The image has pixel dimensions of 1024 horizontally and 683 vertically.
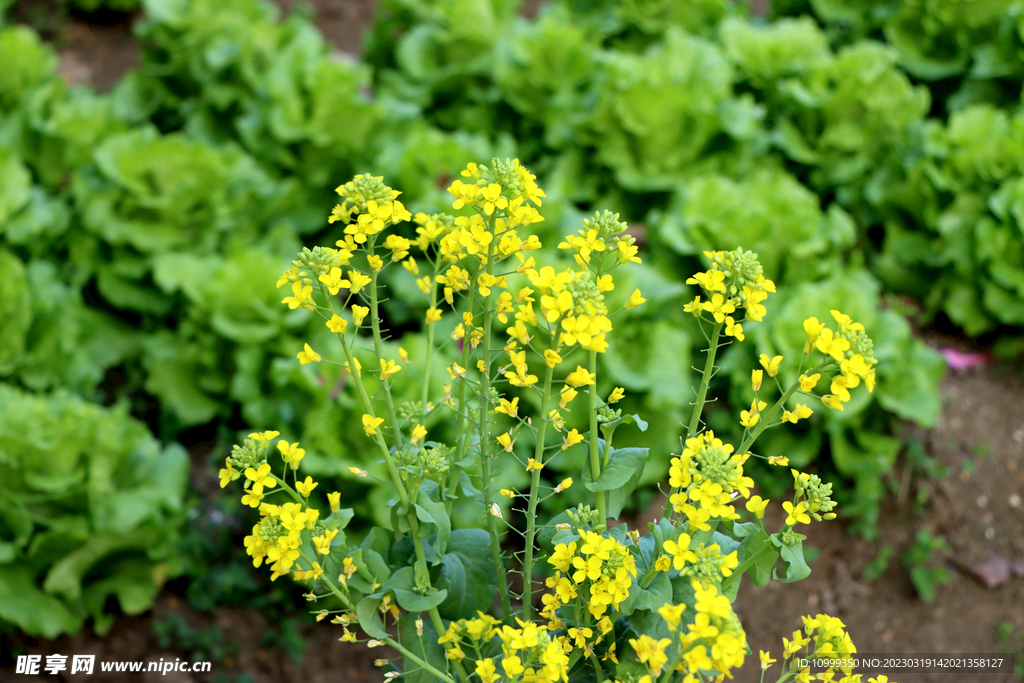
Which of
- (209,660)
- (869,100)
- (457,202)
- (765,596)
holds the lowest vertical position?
(209,660)

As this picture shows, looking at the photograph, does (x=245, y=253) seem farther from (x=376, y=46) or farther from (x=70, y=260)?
(x=376, y=46)

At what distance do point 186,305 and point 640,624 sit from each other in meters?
2.45

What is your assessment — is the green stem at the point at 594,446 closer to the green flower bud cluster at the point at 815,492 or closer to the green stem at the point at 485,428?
the green stem at the point at 485,428

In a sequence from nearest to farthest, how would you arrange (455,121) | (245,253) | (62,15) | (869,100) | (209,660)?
(209,660)
(245,253)
(869,100)
(455,121)
(62,15)

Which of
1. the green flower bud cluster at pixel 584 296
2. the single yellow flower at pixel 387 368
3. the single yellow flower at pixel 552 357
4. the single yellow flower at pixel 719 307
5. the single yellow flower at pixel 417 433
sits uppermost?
the green flower bud cluster at pixel 584 296

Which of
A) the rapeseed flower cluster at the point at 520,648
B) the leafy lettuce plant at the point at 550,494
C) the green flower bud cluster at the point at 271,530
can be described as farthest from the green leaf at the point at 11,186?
the rapeseed flower cluster at the point at 520,648

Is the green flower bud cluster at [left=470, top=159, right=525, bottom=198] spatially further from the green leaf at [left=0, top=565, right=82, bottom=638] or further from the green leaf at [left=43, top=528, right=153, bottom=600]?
the green leaf at [left=0, top=565, right=82, bottom=638]

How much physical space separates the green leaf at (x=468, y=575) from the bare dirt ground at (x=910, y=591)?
1.07 m

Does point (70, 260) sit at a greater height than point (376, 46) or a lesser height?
lesser

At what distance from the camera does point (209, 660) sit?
7.56ft

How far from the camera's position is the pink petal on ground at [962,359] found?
2.95 metres

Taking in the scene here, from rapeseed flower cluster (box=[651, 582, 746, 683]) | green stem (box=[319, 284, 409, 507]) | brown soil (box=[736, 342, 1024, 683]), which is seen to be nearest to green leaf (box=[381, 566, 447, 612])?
green stem (box=[319, 284, 409, 507])

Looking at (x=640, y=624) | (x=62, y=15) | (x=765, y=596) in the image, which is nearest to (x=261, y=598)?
(x=765, y=596)

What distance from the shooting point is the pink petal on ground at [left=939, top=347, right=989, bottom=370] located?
9.67 feet
